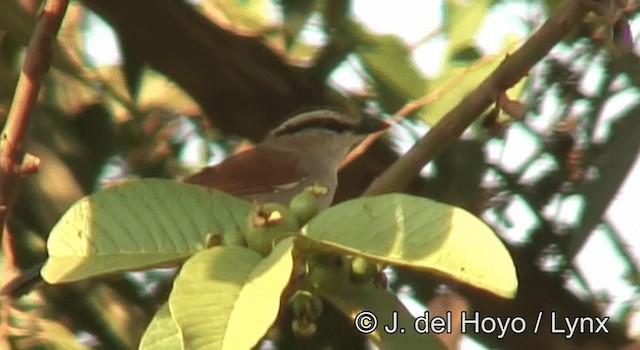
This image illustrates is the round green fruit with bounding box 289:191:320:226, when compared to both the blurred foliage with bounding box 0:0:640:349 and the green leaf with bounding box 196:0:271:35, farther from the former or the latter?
the green leaf with bounding box 196:0:271:35

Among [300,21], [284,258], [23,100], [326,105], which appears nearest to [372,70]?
[300,21]

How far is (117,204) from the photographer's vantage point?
3.47 ft

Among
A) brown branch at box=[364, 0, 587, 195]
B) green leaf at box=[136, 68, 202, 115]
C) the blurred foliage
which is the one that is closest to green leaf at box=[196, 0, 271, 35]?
the blurred foliage

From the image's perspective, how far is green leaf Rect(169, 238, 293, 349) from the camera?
885 mm

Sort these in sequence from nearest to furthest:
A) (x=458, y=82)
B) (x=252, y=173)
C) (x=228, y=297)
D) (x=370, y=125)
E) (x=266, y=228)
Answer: (x=228, y=297), (x=266, y=228), (x=458, y=82), (x=370, y=125), (x=252, y=173)

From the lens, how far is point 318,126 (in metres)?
2.79

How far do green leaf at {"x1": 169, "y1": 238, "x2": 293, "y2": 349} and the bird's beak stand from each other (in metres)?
1.23

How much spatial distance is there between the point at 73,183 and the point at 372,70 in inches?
21.8

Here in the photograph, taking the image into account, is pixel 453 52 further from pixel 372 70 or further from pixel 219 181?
pixel 219 181

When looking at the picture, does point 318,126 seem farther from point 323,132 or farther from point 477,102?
point 477,102

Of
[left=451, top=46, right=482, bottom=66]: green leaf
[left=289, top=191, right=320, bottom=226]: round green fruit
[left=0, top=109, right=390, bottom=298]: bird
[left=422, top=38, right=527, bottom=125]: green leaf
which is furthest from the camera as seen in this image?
[left=0, top=109, right=390, bottom=298]: bird

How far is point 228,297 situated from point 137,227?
0.44 feet

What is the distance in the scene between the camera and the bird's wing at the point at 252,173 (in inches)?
102

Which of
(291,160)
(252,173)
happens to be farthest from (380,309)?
(291,160)
